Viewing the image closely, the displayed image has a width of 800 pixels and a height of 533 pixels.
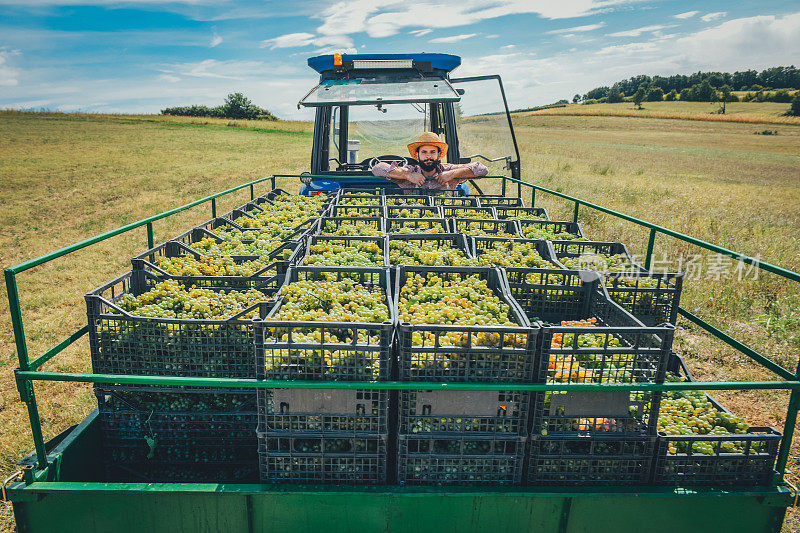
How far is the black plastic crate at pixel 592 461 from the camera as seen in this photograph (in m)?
2.50

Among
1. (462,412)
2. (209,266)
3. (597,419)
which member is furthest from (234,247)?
(597,419)

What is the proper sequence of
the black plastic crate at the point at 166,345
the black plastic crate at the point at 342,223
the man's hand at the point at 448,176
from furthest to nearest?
the man's hand at the point at 448,176, the black plastic crate at the point at 342,223, the black plastic crate at the point at 166,345

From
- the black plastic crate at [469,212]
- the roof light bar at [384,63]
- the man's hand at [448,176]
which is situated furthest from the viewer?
the man's hand at [448,176]

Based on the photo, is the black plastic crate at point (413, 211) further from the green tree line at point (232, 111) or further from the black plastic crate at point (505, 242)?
the green tree line at point (232, 111)

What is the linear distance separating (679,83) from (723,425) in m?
88.8

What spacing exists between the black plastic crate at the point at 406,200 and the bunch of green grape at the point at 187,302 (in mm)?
2974

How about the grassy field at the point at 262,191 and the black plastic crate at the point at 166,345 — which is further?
the grassy field at the point at 262,191

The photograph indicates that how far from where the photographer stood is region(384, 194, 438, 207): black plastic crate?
20.4 feet

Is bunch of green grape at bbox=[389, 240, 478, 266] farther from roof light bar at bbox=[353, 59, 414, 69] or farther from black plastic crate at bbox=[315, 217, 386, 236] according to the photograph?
roof light bar at bbox=[353, 59, 414, 69]

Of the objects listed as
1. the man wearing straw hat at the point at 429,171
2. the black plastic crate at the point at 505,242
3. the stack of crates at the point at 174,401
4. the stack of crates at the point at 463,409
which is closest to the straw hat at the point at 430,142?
the man wearing straw hat at the point at 429,171

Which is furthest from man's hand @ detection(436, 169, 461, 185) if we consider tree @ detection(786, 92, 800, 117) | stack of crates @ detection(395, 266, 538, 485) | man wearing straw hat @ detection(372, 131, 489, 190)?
tree @ detection(786, 92, 800, 117)

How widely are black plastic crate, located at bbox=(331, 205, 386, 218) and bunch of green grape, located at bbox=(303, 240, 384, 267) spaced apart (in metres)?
1.00

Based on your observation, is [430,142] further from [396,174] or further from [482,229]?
[482,229]

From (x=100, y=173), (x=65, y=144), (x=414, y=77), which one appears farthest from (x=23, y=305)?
(x=65, y=144)
